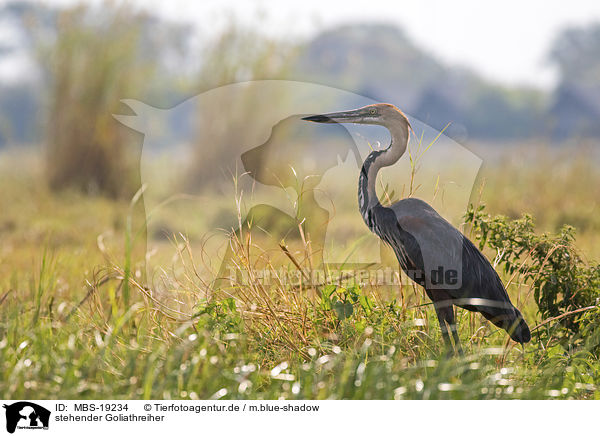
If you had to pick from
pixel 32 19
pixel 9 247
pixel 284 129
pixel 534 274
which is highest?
pixel 32 19

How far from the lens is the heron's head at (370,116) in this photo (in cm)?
305

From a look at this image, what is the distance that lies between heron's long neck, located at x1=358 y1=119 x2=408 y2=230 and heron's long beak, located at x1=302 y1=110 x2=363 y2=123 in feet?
0.57

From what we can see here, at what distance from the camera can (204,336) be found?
2.79 m

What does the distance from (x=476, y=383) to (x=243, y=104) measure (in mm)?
5754

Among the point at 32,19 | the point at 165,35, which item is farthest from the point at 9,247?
the point at 165,35

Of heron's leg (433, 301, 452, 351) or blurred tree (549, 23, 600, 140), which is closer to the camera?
heron's leg (433, 301, 452, 351)

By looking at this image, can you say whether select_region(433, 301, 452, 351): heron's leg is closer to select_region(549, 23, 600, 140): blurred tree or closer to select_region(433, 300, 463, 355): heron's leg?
select_region(433, 300, 463, 355): heron's leg

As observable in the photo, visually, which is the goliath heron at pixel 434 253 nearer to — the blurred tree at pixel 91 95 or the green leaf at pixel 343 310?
the green leaf at pixel 343 310

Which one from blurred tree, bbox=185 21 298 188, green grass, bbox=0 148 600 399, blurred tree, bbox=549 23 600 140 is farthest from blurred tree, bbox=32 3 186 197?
blurred tree, bbox=549 23 600 140

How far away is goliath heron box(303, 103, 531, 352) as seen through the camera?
2898 millimetres

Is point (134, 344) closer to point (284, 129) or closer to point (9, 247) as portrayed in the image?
point (9, 247)
